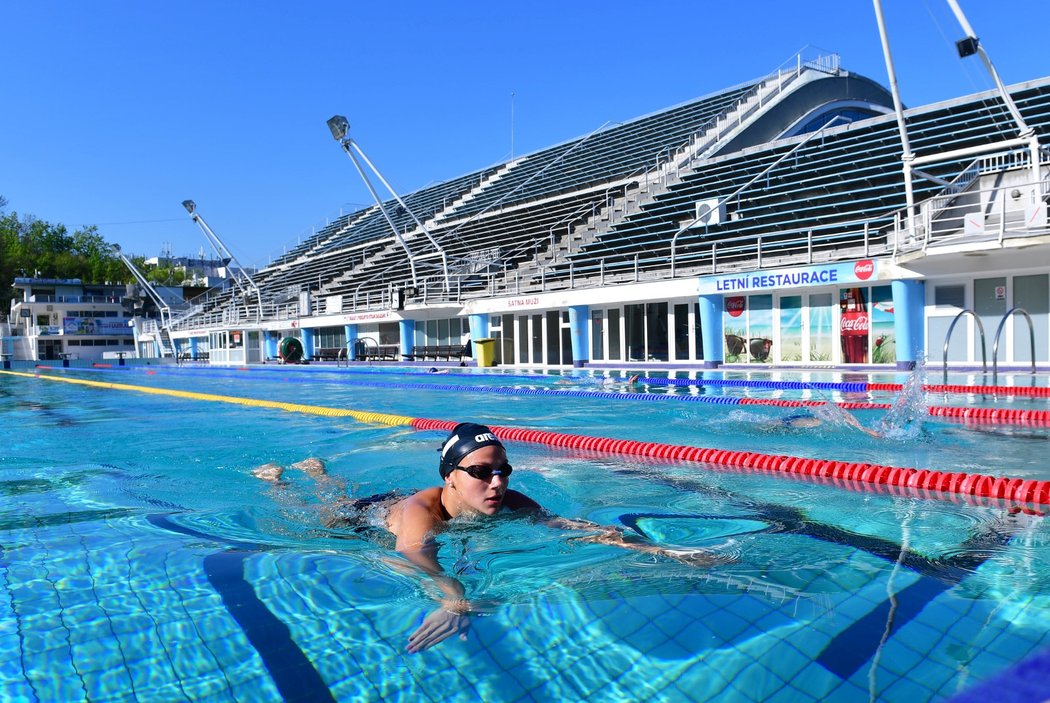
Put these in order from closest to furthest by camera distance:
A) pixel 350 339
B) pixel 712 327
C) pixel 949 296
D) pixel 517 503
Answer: pixel 517 503, pixel 949 296, pixel 712 327, pixel 350 339

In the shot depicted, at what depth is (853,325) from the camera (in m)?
15.3

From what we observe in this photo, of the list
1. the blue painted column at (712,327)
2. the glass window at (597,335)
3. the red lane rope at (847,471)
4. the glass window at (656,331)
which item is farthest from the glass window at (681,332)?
the red lane rope at (847,471)

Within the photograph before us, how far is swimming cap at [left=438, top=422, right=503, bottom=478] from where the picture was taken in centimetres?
306

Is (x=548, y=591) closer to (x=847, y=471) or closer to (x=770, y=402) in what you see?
(x=847, y=471)

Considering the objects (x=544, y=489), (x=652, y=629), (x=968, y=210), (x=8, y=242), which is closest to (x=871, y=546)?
(x=652, y=629)

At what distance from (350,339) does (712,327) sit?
1592 centimetres

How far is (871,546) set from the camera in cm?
330

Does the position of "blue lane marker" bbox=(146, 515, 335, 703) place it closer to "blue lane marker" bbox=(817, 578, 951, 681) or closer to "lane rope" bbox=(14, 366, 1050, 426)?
"blue lane marker" bbox=(817, 578, 951, 681)

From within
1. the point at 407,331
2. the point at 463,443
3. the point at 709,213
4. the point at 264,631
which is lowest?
the point at 264,631

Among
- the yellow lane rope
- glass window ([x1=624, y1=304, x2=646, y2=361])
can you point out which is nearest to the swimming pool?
the yellow lane rope

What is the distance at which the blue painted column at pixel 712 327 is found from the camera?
1698 cm

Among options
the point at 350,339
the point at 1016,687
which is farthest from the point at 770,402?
the point at 350,339

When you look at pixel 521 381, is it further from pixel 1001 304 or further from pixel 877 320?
pixel 1001 304

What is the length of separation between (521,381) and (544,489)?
10171 mm
